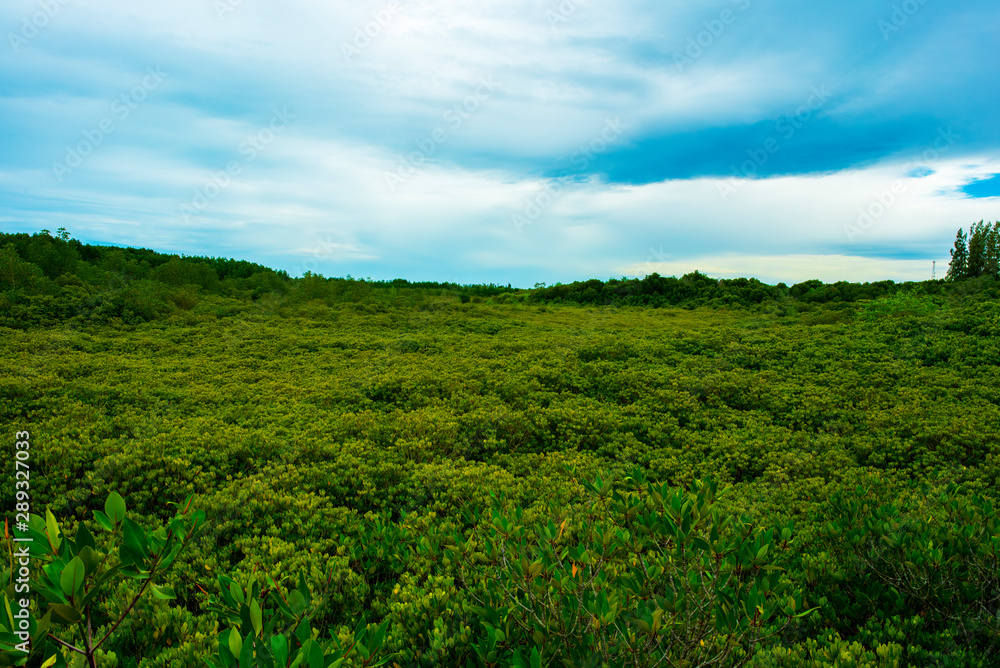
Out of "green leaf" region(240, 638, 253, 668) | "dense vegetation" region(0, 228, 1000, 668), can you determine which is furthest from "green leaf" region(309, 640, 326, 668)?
"green leaf" region(240, 638, 253, 668)

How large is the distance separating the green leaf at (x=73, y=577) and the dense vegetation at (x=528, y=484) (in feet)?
0.44

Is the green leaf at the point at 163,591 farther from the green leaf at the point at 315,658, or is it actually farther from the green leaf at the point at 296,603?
the green leaf at the point at 315,658

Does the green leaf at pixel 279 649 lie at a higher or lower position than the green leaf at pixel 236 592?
higher

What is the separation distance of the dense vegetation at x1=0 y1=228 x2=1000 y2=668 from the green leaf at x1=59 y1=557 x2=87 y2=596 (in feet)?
0.44

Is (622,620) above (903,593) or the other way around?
above

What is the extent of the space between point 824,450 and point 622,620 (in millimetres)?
6052

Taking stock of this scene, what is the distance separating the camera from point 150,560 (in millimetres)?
1856

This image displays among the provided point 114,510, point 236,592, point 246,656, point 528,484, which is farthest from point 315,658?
point 528,484

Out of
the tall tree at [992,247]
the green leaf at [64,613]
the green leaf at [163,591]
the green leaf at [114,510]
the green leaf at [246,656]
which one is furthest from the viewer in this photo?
the tall tree at [992,247]

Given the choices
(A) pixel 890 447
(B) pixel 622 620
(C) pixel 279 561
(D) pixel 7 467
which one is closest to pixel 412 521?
(C) pixel 279 561

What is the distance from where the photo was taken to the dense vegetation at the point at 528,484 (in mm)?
2840

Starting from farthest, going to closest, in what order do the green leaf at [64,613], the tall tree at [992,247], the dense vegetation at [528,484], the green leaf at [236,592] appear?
the tall tree at [992,247], the dense vegetation at [528,484], the green leaf at [236,592], the green leaf at [64,613]

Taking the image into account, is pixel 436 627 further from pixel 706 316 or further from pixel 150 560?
pixel 706 316

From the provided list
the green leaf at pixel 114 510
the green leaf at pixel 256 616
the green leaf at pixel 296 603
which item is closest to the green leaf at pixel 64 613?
the green leaf at pixel 114 510
